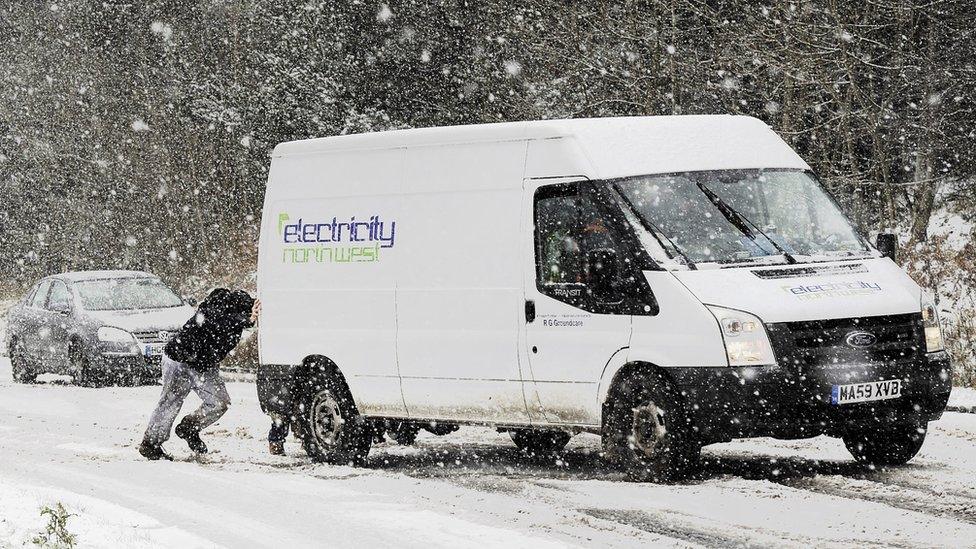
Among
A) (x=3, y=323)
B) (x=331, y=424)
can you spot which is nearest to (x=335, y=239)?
(x=331, y=424)

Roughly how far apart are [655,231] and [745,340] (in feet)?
3.42

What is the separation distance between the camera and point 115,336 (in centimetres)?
2111

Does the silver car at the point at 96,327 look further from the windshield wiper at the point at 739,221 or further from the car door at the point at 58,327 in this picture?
the windshield wiper at the point at 739,221

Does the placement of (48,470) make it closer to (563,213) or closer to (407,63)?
(563,213)

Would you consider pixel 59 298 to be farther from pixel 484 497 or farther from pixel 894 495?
pixel 894 495

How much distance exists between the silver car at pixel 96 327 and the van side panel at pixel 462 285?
1029 centimetres

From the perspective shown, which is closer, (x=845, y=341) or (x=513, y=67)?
(x=845, y=341)

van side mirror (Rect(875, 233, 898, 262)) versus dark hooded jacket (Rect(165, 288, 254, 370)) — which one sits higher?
van side mirror (Rect(875, 233, 898, 262))

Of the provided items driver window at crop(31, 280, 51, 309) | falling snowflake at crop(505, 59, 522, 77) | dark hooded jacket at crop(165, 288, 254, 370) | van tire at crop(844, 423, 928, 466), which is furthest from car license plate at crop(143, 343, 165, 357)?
van tire at crop(844, 423, 928, 466)

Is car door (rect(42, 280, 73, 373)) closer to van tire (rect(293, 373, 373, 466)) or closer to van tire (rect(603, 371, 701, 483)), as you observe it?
van tire (rect(293, 373, 373, 466))

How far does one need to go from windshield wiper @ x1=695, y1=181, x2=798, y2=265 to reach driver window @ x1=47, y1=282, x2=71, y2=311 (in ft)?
44.3

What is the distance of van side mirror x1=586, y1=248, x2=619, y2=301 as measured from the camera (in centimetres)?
1020

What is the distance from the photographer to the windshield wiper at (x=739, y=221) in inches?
412

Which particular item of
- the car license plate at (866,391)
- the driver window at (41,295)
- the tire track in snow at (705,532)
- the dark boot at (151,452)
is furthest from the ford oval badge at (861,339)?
the driver window at (41,295)
